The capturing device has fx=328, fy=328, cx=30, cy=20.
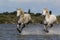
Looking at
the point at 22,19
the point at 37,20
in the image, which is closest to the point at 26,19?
the point at 22,19

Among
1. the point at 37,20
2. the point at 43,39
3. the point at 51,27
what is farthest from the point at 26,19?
the point at 37,20

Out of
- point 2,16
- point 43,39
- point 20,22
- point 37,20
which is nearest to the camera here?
point 43,39

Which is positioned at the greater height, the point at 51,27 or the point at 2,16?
the point at 51,27

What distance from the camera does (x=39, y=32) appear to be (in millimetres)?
35781

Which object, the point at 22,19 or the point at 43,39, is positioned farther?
the point at 22,19

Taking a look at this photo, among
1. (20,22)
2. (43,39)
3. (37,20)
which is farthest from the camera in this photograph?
(37,20)

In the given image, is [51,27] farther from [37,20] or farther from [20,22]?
[37,20]

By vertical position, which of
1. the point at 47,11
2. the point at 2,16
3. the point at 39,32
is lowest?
the point at 2,16

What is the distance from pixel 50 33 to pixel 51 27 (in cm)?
81

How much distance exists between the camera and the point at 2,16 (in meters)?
142

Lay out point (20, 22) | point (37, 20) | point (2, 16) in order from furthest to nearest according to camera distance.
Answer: point (2, 16)
point (37, 20)
point (20, 22)

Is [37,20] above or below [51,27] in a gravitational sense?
below

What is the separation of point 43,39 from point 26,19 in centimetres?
682

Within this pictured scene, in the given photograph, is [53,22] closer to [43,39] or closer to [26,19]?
[26,19]
